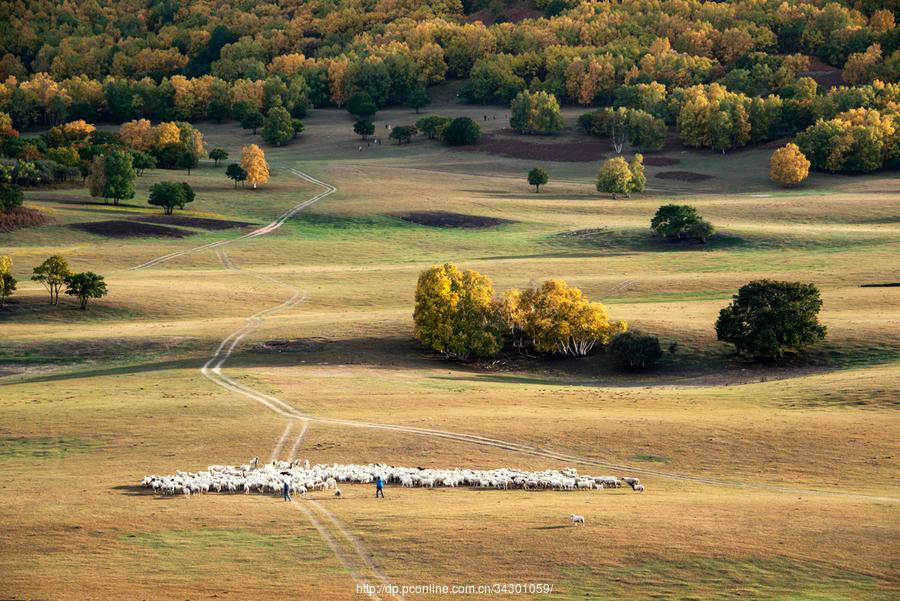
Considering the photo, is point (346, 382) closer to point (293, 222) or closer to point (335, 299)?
point (335, 299)

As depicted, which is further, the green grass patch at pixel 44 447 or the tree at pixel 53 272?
the tree at pixel 53 272

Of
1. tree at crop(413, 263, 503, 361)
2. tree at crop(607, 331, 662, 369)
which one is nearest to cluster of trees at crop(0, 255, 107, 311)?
tree at crop(413, 263, 503, 361)

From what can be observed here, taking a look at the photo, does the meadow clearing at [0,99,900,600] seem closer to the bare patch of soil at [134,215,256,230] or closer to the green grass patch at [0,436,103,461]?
the green grass patch at [0,436,103,461]

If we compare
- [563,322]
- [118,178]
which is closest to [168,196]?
[118,178]

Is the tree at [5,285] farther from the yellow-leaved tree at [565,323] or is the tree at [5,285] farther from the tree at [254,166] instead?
the tree at [254,166]

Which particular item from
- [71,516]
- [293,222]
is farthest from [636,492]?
[293,222]

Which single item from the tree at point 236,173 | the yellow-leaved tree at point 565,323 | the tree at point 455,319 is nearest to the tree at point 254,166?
the tree at point 236,173

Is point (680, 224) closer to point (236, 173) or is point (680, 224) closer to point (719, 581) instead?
point (236, 173)
